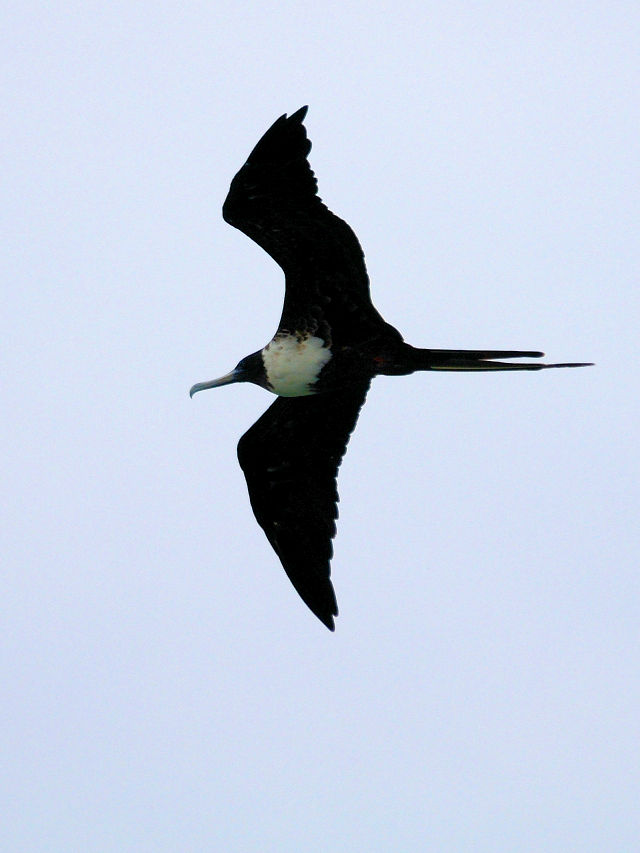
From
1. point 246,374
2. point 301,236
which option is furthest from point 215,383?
point 301,236

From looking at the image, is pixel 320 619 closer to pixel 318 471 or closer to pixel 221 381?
pixel 318 471

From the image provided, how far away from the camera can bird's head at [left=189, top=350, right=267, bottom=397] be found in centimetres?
948

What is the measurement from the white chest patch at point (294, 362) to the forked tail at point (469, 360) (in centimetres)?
57

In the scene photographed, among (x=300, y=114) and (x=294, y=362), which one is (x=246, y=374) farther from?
(x=300, y=114)

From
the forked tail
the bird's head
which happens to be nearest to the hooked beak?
the bird's head

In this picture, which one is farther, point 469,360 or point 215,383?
point 215,383

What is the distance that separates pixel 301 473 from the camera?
9.80 m

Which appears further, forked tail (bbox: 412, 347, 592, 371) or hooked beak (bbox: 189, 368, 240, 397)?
hooked beak (bbox: 189, 368, 240, 397)

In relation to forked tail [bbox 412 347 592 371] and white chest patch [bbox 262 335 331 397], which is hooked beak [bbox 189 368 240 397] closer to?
white chest patch [bbox 262 335 331 397]

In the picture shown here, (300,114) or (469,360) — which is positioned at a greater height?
(300,114)

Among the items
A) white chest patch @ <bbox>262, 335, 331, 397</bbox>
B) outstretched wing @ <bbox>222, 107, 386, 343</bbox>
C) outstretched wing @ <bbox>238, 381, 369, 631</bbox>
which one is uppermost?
outstretched wing @ <bbox>222, 107, 386, 343</bbox>

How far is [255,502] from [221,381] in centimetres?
76

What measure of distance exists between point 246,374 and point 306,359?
450mm

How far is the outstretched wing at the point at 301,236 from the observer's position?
8.56 m
